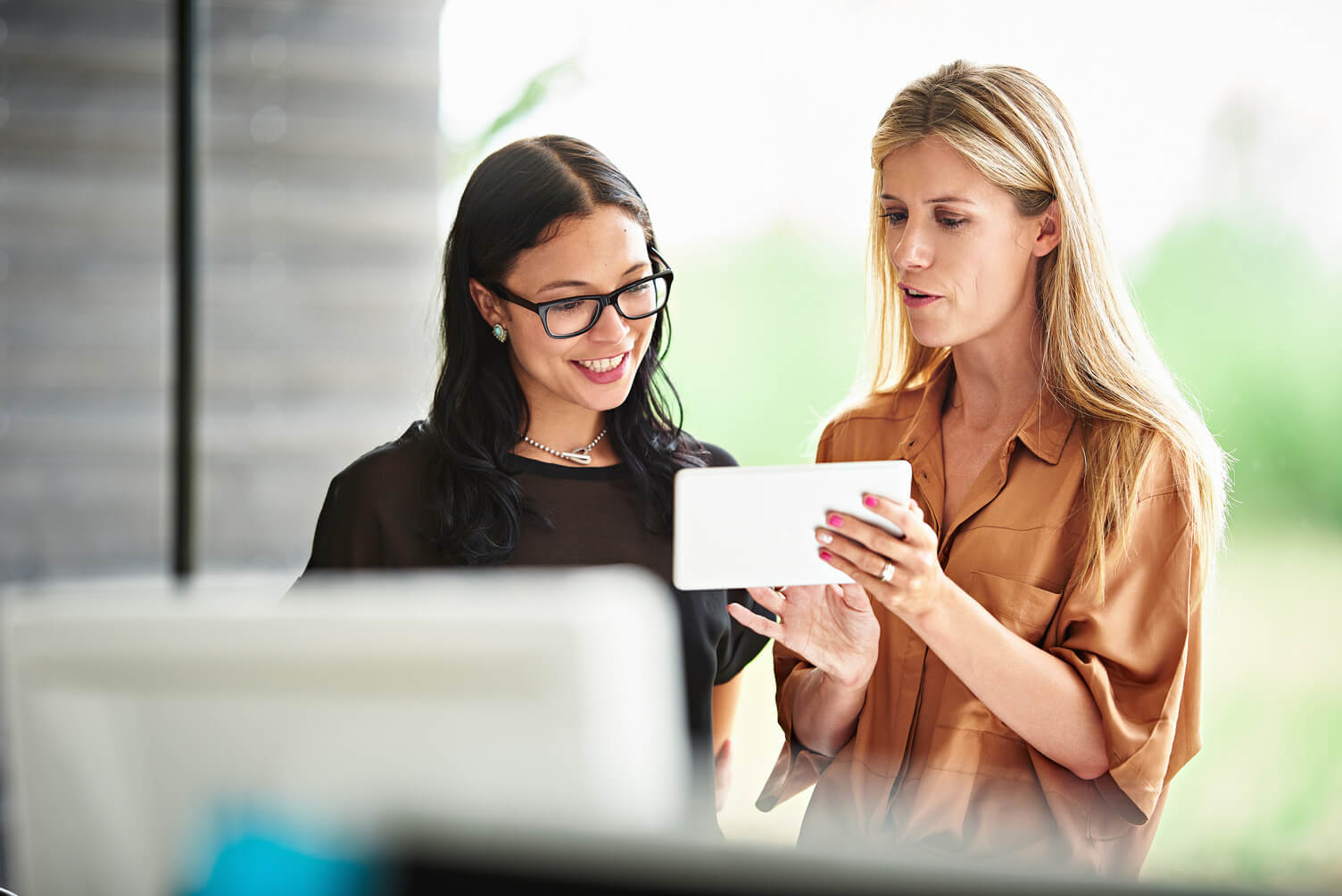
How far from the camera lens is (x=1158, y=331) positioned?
2150mm

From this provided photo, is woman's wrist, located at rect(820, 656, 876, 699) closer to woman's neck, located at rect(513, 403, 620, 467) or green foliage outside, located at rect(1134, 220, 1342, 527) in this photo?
woman's neck, located at rect(513, 403, 620, 467)

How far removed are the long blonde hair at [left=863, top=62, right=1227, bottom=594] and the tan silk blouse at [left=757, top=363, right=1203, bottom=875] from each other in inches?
1.2

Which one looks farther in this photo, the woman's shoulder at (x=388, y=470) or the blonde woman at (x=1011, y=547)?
the woman's shoulder at (x=388, y=470)

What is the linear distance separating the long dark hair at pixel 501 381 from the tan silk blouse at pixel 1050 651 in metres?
0.41

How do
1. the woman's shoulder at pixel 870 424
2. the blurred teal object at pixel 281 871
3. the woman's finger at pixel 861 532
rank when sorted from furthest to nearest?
the woman's shoulder at pixel 870 424, the woman's finger at pixel 861 532, the blurred teal object at pixel 281 871

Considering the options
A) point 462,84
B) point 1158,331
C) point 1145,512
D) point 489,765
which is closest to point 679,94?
point 462,84

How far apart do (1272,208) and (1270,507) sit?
57 centimetres

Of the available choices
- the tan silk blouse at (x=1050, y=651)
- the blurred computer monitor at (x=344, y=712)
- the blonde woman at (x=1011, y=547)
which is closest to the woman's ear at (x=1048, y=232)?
the blonde woman at (x=1011, y=547)

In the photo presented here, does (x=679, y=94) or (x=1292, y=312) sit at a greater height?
(x=679, y=94)

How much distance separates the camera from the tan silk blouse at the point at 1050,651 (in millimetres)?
1534

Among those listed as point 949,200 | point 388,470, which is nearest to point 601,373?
point 388,470

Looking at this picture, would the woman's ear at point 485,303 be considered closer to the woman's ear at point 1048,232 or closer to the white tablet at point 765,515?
the white tablet at point 765,515

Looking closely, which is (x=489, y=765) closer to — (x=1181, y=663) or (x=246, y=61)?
(x=1181, y=663)

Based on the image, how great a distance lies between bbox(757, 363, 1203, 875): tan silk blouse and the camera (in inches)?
60.4
